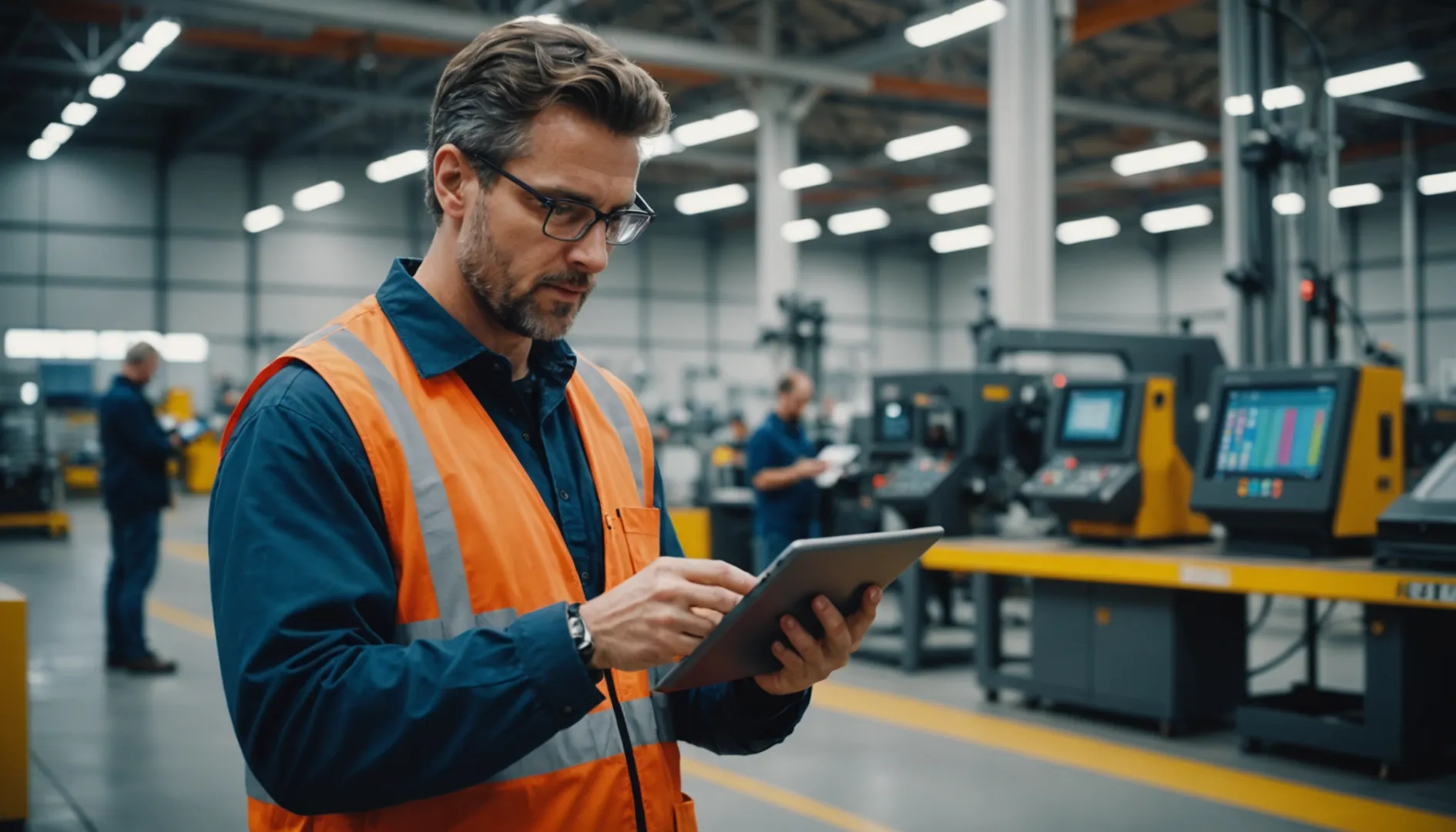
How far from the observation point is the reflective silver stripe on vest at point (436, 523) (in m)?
1.32

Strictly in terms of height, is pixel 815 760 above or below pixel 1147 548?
below

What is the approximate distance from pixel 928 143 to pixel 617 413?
16318mm

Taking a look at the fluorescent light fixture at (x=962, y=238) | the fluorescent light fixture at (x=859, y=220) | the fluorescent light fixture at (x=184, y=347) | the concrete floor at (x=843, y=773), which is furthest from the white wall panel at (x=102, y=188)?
the concrete floor at (x=843, y=773)

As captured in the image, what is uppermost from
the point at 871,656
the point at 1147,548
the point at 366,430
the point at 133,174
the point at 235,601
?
the point at 133,174

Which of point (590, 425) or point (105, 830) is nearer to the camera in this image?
point (590, 425)

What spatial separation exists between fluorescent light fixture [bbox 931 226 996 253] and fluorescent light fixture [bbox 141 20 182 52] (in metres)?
17.1

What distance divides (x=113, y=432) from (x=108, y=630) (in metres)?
1.23

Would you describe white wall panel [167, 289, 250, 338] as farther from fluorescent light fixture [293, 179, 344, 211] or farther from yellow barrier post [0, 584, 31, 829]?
yellow barrier post [0, 584, 31, 829]

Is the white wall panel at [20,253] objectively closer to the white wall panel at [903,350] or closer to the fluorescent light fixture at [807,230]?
the fluorescent light fixture at [807,230]

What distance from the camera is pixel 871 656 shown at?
7312mm

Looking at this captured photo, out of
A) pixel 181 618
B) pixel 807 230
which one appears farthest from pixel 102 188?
pixel 181 618

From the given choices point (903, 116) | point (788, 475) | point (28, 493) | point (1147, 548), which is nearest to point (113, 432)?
point (788, 475)

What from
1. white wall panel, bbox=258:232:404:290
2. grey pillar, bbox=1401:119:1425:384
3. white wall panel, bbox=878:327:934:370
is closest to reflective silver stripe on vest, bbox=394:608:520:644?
grey pillar, bbox=1401:119:1425:384

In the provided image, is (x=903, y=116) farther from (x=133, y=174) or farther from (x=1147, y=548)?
(x=1147, y=548)
